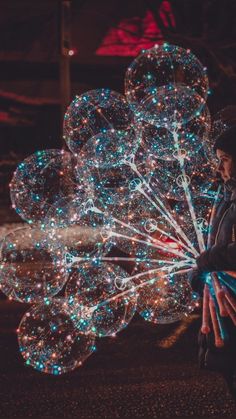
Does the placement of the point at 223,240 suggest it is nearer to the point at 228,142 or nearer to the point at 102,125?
the point at 228,142

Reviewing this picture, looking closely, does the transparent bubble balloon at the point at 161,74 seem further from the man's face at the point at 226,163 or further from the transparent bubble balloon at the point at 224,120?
the man's face at the point at 226,163

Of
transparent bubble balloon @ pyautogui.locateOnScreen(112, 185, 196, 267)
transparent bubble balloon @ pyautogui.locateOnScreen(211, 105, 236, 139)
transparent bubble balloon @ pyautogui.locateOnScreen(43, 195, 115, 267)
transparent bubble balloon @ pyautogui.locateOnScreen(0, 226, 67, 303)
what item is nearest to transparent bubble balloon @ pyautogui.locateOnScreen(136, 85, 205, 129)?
transparent bubble balloon @ pyautogui.locateOnScreen(211, 105, 236, 139)

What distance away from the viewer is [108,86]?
15109 mm

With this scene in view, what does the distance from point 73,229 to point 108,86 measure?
1084cm

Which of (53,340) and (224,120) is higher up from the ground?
(224,120)

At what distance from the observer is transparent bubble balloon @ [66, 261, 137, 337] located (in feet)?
14.1

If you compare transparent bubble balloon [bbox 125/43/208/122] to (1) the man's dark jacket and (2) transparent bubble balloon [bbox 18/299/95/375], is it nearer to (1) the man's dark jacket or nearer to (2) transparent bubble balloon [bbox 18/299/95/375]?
(1) the man's dark jacket

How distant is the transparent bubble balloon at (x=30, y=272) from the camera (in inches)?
175

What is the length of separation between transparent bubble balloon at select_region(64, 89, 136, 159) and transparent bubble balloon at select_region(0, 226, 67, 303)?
756 millimetres

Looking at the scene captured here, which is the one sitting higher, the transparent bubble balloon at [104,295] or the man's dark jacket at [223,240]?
the man's dark jacket at [223,240]

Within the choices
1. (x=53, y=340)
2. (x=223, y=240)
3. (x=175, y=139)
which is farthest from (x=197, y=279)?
(x=53, y=340)

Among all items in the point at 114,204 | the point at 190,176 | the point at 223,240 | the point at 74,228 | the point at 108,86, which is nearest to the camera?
the point at 223,240

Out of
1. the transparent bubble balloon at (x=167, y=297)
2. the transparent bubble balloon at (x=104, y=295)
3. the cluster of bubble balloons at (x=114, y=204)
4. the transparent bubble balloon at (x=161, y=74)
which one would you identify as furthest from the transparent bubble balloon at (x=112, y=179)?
the transparent bubble balloon at (x=167, y=297)

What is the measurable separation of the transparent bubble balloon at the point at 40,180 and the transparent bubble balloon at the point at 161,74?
2.24ft
